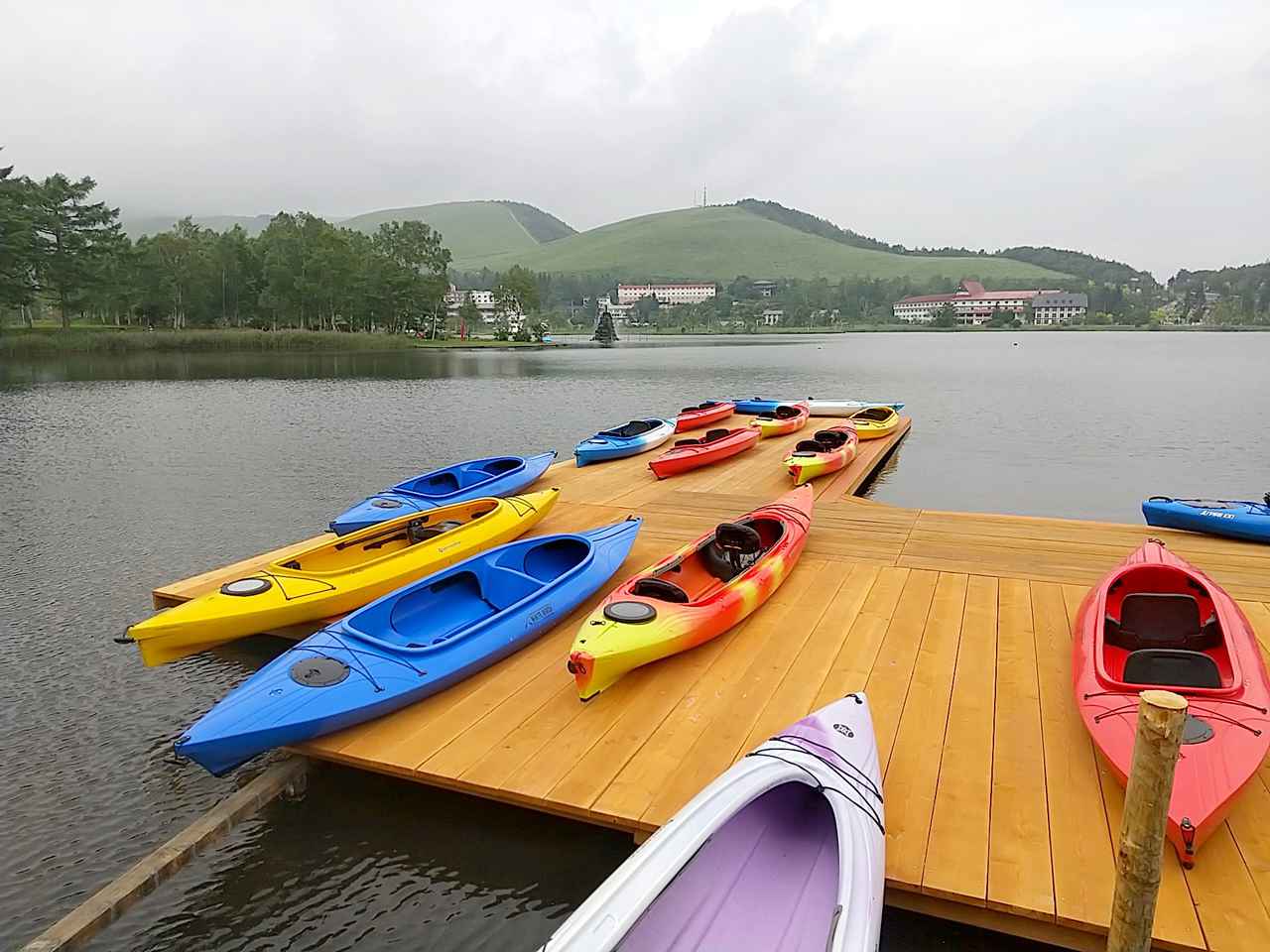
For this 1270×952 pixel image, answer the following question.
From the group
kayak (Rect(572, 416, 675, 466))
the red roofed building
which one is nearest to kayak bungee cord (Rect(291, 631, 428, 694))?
kayak (Rect(572, 416, 675, 466))

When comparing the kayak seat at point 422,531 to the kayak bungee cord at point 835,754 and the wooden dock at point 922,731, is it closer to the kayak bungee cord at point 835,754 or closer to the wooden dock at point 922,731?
the wooden dock at point 922,731

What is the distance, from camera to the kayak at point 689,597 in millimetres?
A: 5332

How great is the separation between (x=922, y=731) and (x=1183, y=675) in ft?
5.13

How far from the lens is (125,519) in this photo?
1262 centimetres

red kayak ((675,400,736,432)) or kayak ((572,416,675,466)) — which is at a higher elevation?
red kayak ((675,400,736,432))

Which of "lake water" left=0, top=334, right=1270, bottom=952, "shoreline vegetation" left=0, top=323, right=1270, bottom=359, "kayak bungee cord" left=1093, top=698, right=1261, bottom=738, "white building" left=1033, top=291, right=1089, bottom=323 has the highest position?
"white building" left=1033, top=291, right=1089, bottom=323

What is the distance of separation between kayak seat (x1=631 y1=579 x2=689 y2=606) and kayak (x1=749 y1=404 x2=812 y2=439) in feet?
33.8

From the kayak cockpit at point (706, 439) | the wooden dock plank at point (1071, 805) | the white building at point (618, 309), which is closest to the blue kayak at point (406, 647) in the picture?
the wooden dock plank at point (1071, 805)

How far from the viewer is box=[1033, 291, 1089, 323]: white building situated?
13625cm

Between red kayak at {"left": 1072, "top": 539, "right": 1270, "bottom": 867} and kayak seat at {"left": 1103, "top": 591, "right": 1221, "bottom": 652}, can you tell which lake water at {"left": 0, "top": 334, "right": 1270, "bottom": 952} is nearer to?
red kayak at {"left": 1072, "top": 539, "right": 1270, "bottom": 867}

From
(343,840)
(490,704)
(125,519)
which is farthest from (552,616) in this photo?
(125,519)

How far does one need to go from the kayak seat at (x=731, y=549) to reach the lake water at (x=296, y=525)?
304 centimetres

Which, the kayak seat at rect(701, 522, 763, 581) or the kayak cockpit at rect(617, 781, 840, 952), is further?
the kayak seat at rect(701, 522, 763, 581)

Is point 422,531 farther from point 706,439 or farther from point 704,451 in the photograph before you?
point 706,439
